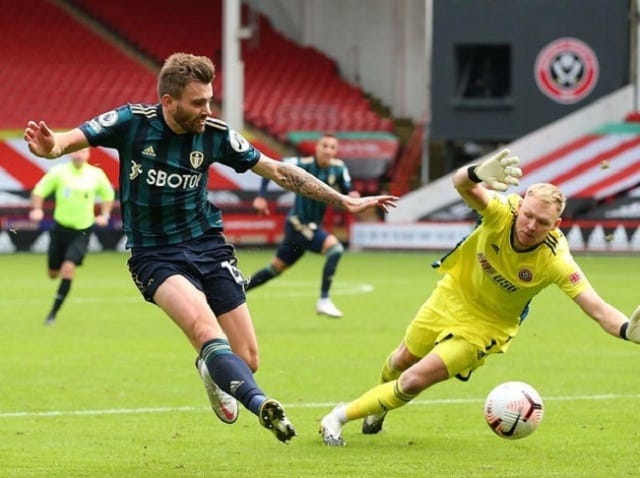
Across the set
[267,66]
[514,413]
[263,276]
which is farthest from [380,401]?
[267,66]

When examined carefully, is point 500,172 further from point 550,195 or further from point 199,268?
point 199,268

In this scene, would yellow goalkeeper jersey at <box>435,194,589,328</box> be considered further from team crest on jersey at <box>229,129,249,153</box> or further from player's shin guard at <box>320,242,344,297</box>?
player's shin guard at <box>320,242,344,297</box>

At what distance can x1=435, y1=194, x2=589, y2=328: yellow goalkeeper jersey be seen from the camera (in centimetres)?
870

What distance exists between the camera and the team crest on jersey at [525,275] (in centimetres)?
876

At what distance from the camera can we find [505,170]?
8102mm

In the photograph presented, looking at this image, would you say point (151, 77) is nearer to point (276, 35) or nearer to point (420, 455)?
point (276, 35)

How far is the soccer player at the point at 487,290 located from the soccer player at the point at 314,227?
838 cm

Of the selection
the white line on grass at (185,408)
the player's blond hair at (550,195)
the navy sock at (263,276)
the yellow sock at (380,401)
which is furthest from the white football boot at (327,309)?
the player's blond hair at (550,195)

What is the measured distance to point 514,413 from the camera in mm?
8422

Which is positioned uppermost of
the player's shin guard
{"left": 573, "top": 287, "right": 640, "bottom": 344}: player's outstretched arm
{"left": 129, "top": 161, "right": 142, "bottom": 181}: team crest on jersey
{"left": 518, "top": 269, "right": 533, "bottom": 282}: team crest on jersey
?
{"left": 129, "top": 161, "right": 142, "bottom": 181}: team crest on jersey

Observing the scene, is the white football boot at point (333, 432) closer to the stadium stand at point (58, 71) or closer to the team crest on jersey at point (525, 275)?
the team crest on jersey at point (525, 275)

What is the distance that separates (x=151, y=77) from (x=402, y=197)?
24.4 feet

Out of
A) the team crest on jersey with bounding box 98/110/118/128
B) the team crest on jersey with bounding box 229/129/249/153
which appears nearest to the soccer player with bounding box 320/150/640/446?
the team crest on jersey with bounding box 229/129/249/153

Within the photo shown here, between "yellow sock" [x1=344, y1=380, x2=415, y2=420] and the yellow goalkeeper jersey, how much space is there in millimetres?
708
